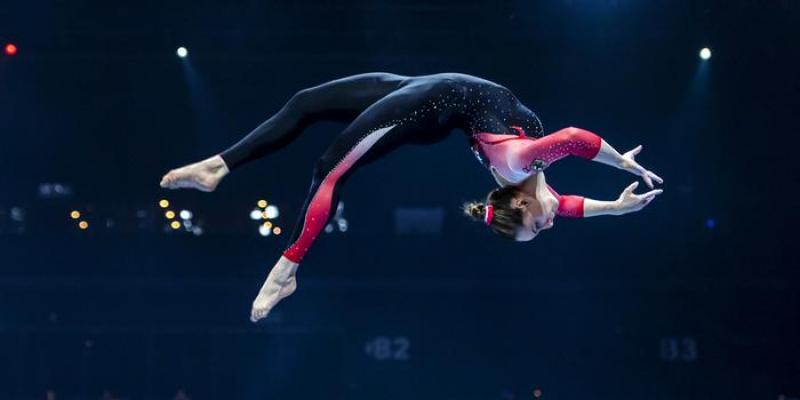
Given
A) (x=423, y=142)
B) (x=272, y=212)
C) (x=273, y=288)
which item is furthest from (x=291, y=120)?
(x=272, y=212)

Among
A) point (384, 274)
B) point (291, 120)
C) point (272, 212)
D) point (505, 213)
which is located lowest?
point (384, 274)

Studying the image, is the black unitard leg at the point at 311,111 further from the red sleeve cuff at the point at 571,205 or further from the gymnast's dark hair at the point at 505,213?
the red sleeve cuff at the point at 571,205

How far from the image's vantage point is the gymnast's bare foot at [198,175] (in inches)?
153

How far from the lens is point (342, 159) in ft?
12.6

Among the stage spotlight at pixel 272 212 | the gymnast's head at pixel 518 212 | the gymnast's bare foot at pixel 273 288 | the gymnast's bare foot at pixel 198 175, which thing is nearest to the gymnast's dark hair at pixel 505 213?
the gymnast's head at pixel 518 212

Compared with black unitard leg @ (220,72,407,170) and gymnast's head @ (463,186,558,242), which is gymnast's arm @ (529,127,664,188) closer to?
gymnast's head @ (463,186,558,242)

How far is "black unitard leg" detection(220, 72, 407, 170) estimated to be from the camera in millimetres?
3996

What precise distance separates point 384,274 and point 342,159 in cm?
756

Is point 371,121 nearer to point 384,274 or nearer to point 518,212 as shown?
point 518,212

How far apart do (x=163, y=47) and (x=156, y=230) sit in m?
2.55

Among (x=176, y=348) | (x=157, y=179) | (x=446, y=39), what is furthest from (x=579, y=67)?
(x=176, y=348)

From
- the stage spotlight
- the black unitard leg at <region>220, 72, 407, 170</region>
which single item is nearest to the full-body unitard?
the black unitard leg at <region>220, 72, 407, 170</region>

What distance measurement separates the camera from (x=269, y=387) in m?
11.4

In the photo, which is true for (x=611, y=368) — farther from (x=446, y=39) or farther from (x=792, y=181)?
(x=446, y=39)
